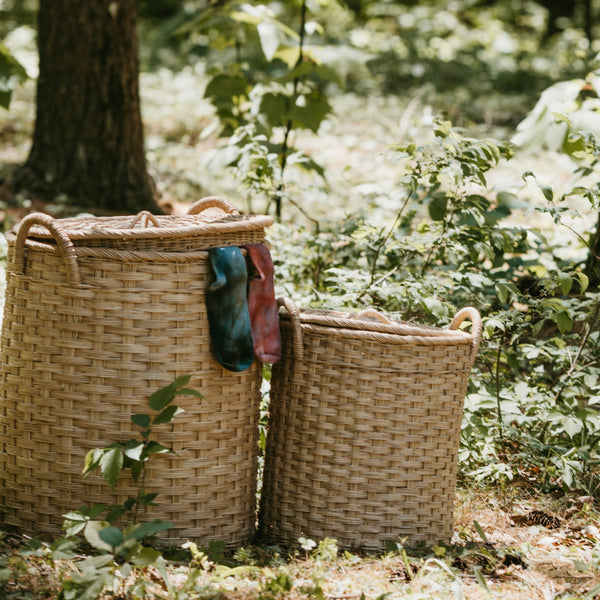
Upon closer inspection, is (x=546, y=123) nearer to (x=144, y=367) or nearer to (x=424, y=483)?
(x=424, y=483)

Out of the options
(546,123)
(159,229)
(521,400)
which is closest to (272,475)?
(159,229)

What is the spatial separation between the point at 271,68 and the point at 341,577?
142 inches

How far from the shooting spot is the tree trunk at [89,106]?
5.20 meters

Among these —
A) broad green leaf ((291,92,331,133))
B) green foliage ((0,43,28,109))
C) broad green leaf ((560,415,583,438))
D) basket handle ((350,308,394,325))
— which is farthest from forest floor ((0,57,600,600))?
green foliage ((0,43,28,109))

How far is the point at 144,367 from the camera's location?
225 cm

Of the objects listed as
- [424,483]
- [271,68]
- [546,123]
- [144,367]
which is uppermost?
[271,68]

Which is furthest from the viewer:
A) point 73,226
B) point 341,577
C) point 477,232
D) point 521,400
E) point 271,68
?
point 271,68

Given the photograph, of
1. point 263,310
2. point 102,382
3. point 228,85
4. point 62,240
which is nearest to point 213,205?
point 263,310

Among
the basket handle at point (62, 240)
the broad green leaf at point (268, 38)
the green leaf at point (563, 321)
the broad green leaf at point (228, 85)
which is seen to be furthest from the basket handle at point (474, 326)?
the broad green leaf at point (228, 85)

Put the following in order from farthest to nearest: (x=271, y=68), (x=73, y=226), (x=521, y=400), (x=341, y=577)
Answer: (x=271, y=68), (x=521, y=400), (x=73, y=226), (x=341, y=577)

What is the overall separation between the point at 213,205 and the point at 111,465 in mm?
1217

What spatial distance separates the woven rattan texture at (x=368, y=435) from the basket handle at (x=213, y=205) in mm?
613

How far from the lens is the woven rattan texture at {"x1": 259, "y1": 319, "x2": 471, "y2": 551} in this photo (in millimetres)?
2412

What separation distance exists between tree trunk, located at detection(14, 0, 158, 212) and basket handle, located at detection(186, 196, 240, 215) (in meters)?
2.35
